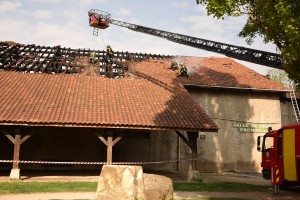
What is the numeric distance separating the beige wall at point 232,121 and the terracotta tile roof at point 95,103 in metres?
2.87

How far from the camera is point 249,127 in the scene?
800 inches

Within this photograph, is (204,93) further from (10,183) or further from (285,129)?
(10,183)

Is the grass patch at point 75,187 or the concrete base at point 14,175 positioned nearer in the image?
the grass patch at point 75,187

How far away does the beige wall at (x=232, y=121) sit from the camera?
19453 millimetres

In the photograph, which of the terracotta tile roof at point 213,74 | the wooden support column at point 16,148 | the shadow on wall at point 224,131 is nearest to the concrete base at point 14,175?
the wooden support column at point 16,148

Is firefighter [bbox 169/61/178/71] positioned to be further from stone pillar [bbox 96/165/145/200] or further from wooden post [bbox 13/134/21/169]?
stone pillar [bbox 96/165/145/200]

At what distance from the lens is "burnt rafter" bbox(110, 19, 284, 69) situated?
1898cm

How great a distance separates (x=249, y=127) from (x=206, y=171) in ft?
13.3

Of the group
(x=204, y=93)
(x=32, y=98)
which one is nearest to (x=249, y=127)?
(x=204, y=93)

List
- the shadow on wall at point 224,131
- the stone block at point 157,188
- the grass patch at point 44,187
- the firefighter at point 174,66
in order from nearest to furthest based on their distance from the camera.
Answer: the stone block at point 157,188 < the grass patch at point 44,187 < the shadow on wall at point 224,131 < the firefighter at point 174,66

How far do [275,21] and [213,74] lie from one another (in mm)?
12577

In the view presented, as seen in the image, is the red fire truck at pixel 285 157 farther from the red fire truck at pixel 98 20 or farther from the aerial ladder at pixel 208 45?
the red fire truck at pixel 98 20

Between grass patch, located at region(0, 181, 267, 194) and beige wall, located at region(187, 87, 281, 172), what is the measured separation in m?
5.58

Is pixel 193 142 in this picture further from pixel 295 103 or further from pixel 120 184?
pixel 295 103
